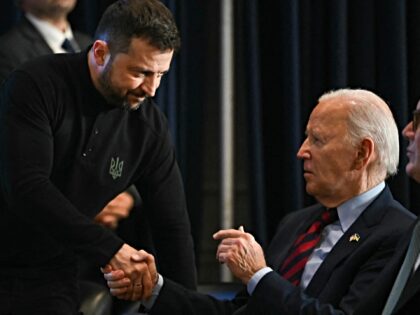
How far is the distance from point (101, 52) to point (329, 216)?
80 cm

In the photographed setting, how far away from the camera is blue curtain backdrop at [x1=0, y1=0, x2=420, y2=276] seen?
3.90 metres

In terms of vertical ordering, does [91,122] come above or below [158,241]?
above

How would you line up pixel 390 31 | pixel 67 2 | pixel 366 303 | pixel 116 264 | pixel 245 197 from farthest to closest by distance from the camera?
pixel 245 197 < pixel 390 31 < pixel 67 2 < pixel 116 264 < pixel 366 303

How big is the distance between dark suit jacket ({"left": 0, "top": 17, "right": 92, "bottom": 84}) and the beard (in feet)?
2.23

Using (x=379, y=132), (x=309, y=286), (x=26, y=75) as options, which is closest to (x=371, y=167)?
(x=379, y=132)

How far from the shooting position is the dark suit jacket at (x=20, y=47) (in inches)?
133

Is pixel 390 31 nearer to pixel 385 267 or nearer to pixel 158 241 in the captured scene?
pixel 158 241

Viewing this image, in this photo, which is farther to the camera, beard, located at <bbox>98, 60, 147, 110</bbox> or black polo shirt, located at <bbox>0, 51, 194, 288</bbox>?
beard, located at <bbox>98, 60, 147, 110</bbox>

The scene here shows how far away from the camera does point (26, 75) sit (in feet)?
8.74

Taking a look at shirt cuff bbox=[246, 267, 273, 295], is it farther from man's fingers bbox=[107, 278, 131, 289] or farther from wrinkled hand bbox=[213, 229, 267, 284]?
man's fingers bbox=[107, 278, 131, 289]

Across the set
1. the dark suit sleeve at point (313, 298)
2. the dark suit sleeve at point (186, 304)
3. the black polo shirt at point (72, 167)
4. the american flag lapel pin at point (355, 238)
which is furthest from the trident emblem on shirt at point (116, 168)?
the american flag lapel pin at point (355, 238)

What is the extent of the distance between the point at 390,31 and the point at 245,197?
0.94 metres

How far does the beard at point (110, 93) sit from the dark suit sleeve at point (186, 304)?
1.74ft

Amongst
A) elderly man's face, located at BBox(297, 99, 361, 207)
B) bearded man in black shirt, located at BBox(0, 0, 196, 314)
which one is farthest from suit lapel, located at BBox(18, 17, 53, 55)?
elderly man's face, located at BBox(297, 99, 361, 207)
